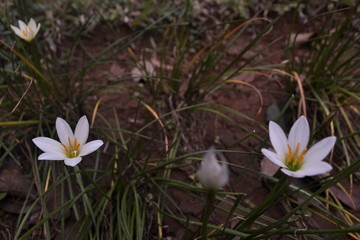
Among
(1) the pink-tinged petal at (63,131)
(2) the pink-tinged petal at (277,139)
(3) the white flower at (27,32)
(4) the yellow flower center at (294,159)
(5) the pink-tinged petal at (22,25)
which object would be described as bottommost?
(1) the pink-tinged petal at (63,131)

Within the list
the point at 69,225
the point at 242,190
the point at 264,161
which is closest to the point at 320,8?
the point at 264,161

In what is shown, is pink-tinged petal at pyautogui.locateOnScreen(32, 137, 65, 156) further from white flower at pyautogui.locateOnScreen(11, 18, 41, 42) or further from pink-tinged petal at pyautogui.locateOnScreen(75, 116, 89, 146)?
white flower at pyautogui.locateOnScreen(11, 18, 41, 42)

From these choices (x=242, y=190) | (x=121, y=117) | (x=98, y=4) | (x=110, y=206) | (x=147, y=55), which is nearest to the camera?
(x=110, y=206)

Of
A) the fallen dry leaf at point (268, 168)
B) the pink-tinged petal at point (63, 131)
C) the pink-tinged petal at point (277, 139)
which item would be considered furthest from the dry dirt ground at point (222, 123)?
the pink-tinged petal at point (63, 131)

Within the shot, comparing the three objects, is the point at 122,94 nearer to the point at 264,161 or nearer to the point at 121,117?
the point at 121,117

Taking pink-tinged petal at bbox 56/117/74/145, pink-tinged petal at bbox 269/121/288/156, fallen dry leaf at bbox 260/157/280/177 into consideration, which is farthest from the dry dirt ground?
pink-tinged petal at bbox 56/117/74/145

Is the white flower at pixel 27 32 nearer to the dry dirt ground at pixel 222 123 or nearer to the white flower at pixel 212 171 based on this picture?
the dry dirt ground at pixel 222 123
